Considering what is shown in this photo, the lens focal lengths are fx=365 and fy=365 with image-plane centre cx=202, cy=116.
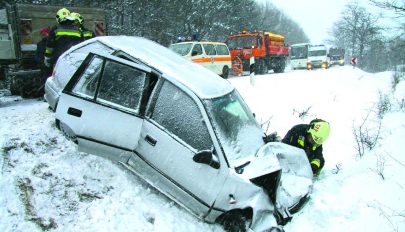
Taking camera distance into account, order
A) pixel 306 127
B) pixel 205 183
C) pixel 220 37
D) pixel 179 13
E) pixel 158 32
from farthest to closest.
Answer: pixel 220 37 → pixel 179 13 → pixel 158 32 → pixel 306 127 → pixel 205 183

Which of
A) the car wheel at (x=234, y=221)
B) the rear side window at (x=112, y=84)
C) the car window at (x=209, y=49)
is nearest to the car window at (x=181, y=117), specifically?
the rear side window at (x=112, y=84)

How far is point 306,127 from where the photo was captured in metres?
5.92

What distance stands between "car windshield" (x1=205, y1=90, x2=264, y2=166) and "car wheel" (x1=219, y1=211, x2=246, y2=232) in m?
0.61

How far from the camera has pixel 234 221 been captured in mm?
4316

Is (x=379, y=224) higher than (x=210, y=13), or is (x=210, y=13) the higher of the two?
(x=210, y=13)

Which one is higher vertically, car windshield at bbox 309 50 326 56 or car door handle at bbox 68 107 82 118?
car door handle at bbox 68 107 82 118

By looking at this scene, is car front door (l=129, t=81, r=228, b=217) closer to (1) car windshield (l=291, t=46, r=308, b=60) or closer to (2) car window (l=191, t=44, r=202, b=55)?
(2) car window (l=191, t=44, r=202, b=55)

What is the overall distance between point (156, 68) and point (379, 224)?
333 cm

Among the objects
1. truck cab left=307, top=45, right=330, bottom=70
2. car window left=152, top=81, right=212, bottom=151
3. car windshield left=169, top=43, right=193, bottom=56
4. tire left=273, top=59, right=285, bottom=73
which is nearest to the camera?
car window left=152, top=81, right=212, bottom=151

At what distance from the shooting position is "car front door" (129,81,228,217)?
4.22 metres

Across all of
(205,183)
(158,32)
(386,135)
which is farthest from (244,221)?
(158,32)

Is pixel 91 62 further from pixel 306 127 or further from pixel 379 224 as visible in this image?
pixel 379 224

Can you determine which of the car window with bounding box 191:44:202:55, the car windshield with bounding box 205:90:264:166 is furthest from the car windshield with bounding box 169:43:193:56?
the car windshield with bounding box 205:90:264:166

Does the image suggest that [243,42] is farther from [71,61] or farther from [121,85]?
[121,85]
